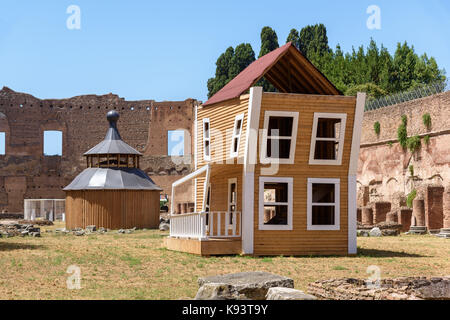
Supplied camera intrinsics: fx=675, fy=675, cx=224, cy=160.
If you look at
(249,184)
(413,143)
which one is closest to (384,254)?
(249,184)

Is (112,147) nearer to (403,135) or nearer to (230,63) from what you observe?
(403,135)

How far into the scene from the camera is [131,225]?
112 feet

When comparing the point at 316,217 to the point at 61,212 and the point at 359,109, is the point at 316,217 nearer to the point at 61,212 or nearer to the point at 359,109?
the point at 359,109

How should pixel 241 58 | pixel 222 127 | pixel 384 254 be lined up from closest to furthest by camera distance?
pixel 384 254 → pixel 222 127 → pixel 241 58

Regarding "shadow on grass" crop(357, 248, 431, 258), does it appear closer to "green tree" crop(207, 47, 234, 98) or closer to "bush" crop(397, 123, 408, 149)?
"bush" crop(397, 123, 408, 149)

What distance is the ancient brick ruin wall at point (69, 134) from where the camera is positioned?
6397 centimetres

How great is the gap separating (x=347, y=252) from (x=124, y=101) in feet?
176

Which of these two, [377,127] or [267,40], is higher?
[267,40]

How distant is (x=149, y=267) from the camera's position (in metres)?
15.4

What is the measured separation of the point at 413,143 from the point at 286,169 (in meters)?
20.7

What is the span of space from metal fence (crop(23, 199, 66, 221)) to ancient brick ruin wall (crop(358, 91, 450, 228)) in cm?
2379

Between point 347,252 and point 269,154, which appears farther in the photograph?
point 269,154
